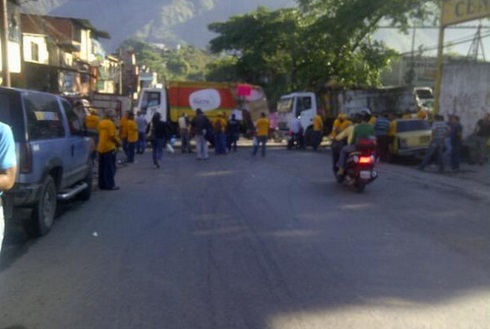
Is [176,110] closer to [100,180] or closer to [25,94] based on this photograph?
[100,180]

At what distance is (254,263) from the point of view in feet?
24.8

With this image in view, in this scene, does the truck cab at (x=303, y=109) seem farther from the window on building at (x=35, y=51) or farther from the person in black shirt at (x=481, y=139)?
the window on building at (x=35, y=51)

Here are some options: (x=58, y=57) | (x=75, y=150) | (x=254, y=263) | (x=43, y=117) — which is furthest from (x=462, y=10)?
(x=58, y=57)

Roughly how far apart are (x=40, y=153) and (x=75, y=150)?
7.40 ft

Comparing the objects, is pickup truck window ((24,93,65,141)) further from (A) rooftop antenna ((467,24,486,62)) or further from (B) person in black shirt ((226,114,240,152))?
(A) rooftop antenna ((467,24,486,62))

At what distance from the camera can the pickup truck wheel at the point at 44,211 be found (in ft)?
28.7

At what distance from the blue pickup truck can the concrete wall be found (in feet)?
54.5

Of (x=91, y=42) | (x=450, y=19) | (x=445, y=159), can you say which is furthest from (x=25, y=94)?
(x=91, y=42)

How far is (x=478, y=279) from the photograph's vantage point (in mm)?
7051

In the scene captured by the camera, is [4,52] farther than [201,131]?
No

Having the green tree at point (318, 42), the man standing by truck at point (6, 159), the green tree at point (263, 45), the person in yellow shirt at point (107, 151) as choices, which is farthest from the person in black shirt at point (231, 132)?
the man standing by truck at point (6, 159)

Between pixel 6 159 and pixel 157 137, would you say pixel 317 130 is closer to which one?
pixel 157 137

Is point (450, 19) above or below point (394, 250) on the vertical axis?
above

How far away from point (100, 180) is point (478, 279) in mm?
8857
